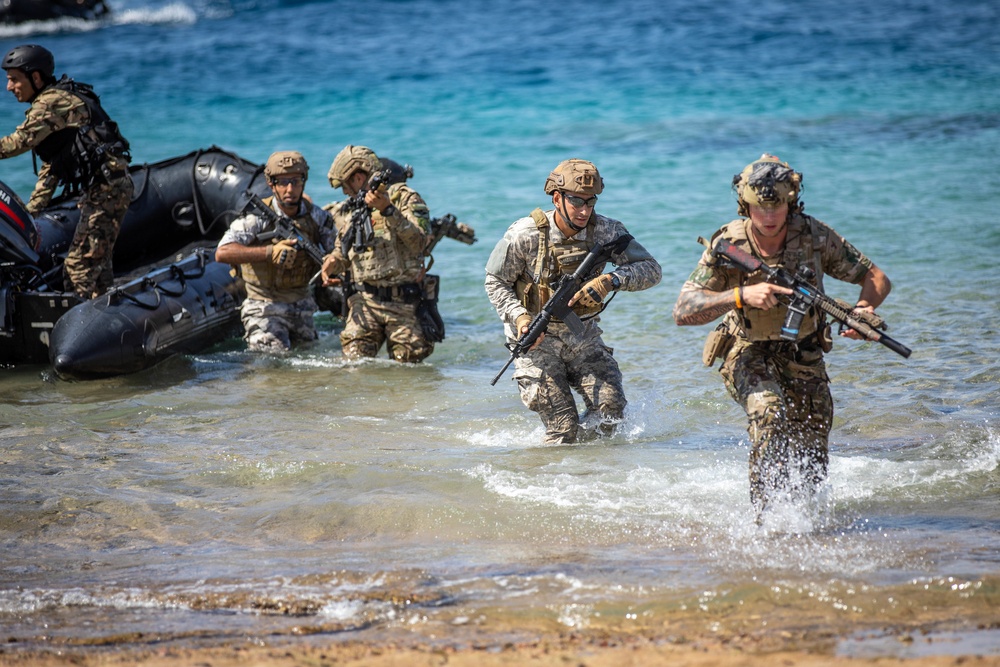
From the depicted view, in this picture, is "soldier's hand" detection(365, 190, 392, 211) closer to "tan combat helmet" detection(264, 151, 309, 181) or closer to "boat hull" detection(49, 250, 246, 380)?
"tan combat helmet" detection(264, 151, 309, 181)

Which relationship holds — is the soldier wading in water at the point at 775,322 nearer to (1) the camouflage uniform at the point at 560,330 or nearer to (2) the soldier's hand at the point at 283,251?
(1) the camouflage uniform at the point at 560,330

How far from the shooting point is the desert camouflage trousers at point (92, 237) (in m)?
8.98

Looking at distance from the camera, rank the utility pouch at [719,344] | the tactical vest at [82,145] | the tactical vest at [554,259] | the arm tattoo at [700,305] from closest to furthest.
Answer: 1. the arm tattoo at [700,305]
2. the utility pouch at [719,344]
3. the tactical vest at [554,259]
4. the tactical vest at [82,145]

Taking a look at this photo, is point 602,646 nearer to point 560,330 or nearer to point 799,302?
point 799,302

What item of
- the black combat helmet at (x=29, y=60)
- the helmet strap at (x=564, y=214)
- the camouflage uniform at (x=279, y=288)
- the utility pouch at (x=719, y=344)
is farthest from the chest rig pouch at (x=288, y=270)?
the utility pouch at (x=719, y=344)

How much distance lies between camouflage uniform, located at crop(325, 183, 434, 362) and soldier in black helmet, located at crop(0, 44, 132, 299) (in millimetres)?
1851

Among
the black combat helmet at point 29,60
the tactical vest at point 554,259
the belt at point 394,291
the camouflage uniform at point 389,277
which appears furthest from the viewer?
the black combat helmet at point 29,60

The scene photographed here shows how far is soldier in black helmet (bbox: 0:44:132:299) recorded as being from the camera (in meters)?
8.46

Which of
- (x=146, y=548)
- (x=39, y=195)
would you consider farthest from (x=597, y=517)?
(x=39, y=195)

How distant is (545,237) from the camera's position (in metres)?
Result: 6.00

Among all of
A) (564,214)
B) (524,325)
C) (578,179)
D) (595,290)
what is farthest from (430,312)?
(578,179)

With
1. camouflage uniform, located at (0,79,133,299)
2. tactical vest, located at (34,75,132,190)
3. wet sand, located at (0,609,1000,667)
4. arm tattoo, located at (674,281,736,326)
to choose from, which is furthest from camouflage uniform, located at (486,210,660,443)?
camouflage uniform, located at (0,79,133,299)

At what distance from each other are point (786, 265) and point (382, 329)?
154 inches

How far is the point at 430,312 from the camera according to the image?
8258mm
